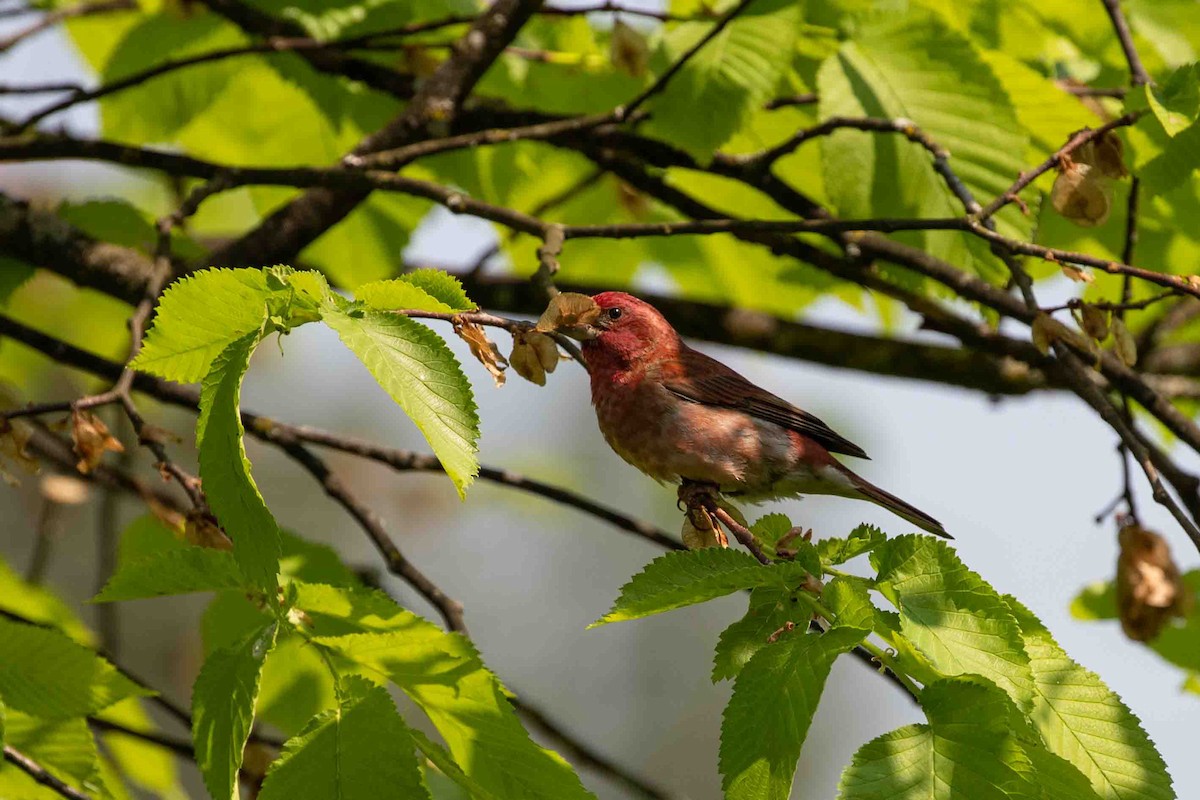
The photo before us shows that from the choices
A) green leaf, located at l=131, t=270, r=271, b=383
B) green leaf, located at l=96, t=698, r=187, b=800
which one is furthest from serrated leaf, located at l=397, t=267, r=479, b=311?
green leaf, located at l=96, t=698, r=187, b=800

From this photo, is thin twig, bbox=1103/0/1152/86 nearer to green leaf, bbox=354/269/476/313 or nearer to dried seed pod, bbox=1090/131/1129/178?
dried seed pod, bbox=1090/131/1129/178

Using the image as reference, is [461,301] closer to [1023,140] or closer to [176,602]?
[1023,140]

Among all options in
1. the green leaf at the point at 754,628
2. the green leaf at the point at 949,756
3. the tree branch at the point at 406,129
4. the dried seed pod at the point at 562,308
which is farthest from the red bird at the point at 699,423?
the green leaf at the point at 949,756

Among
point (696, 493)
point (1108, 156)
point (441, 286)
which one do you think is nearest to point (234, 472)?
point (441, 286)

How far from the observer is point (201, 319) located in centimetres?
235

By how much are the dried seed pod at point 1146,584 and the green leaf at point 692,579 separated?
1885 millimetres

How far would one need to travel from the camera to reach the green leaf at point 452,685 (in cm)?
257

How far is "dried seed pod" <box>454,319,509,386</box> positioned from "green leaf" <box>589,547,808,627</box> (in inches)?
23.0

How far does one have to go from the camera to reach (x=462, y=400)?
220cm

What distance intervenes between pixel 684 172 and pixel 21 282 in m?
2.65

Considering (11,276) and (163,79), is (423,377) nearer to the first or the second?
(11,276)

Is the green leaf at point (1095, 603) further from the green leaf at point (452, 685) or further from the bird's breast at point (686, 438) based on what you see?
the green leaf at point (452, 685)

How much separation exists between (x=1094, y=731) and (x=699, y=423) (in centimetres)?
186

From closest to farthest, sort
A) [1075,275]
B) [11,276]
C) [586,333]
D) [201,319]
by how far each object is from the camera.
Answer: [201,319] → [1075,275] → [586,333] → [11,276]
